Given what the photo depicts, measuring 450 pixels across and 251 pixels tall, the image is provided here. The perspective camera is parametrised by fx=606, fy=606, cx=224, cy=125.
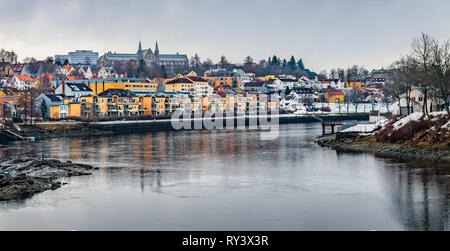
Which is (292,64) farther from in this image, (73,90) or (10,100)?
(10,100)

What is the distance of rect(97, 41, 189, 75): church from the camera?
134 metres

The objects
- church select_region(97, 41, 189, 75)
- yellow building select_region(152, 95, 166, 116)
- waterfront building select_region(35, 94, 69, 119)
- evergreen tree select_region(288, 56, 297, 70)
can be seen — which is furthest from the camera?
evergreen tree select_region(288, 56, 297, 70)

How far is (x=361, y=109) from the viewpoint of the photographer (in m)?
83.6

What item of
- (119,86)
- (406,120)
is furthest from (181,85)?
(406,120)

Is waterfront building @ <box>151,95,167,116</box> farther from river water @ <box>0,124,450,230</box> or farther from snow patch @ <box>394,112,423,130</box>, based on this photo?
snow patch @ <box>394,112,423,130</box>

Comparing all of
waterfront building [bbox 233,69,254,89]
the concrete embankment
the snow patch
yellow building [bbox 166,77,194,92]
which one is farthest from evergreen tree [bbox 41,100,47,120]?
waterfront building [bbox 233,69,254,89]

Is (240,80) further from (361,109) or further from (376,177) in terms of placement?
(376,177)

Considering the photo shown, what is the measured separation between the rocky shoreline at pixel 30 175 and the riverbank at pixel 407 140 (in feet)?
41.6

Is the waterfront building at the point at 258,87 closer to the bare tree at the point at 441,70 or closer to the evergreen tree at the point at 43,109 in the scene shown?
the evergreen tree at the point at 43,109

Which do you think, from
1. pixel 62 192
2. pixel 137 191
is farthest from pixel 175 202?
pixel 62 192

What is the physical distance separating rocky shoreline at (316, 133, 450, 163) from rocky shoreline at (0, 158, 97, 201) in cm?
1249

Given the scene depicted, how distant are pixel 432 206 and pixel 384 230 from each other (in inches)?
103
